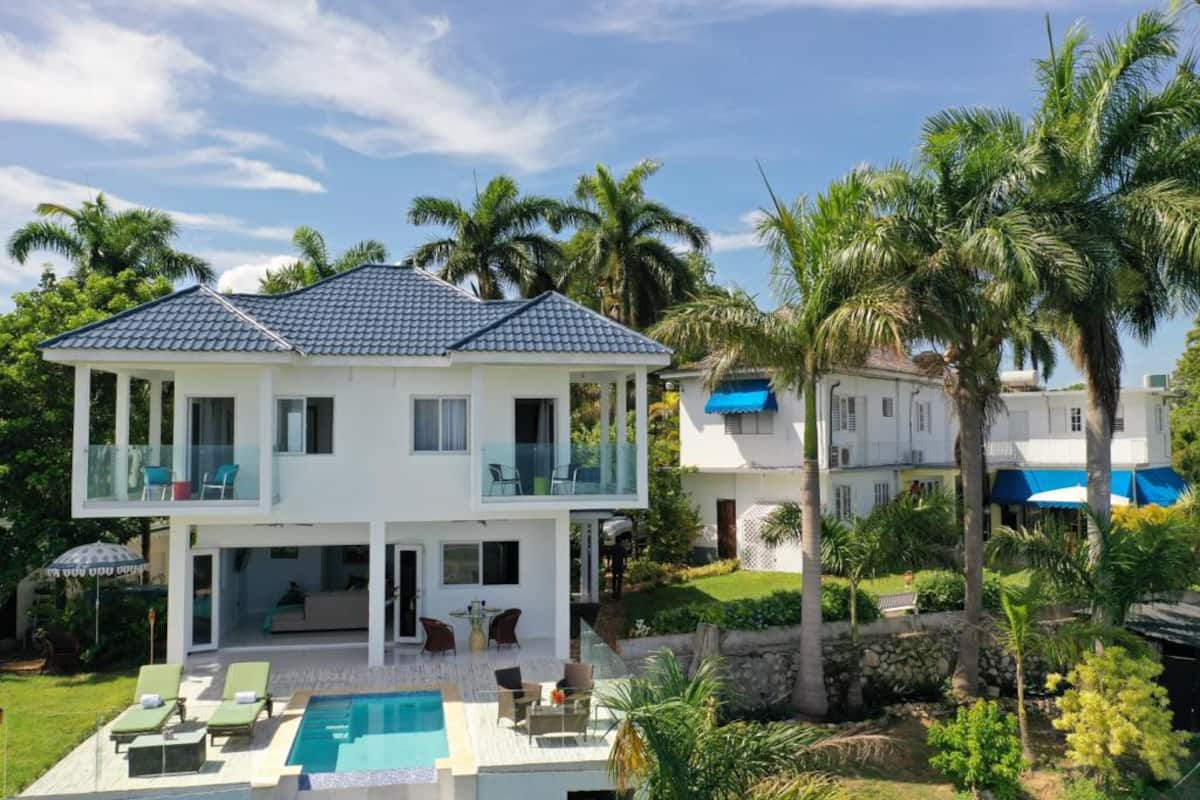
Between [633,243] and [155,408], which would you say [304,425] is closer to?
[155,408]

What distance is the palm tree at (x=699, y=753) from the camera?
31.3 ft

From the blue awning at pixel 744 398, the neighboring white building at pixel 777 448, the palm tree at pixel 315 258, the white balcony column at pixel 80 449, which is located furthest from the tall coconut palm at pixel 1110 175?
the palm tree at pixel 315 258

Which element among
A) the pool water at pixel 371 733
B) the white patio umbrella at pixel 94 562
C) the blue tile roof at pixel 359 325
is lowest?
the pool water at pixel 371 733

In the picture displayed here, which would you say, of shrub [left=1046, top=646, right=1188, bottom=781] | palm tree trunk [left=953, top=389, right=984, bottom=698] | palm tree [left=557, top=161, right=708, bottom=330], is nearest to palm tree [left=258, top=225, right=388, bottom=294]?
palm tree [left=557, top=161, right=708, bottom=330]

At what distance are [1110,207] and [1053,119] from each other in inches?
107

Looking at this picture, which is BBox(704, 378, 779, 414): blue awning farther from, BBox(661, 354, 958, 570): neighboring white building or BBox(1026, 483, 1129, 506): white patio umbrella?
BBox(1026, 483, 1129, 506): white patio umbrella

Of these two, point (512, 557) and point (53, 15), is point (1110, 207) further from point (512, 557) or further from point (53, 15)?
point (53, 15)

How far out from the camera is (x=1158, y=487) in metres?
39.2

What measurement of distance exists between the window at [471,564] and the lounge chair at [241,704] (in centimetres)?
613

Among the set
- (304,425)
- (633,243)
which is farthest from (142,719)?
(633,243)

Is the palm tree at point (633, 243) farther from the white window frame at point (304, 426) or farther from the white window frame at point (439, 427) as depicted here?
the white window frame at point (304, 426)

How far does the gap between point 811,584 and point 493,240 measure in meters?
22.8

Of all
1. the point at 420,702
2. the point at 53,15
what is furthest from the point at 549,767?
the point at 53,15

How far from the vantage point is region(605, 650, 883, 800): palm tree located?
376 inches
